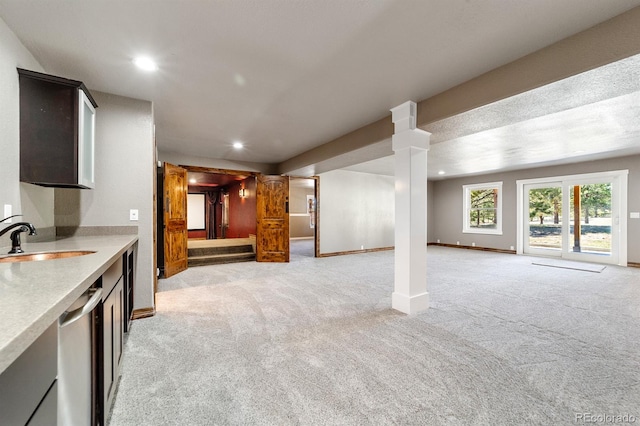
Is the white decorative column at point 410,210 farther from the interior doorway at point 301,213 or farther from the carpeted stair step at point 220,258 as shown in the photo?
the interior doorway at point 301,213

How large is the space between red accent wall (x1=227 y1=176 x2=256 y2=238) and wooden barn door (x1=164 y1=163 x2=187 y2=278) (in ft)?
9.60

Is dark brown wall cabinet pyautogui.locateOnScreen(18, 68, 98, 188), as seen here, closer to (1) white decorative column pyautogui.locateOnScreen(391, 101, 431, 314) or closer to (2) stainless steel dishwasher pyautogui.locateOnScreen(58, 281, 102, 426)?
(2) stainless steel dishwasher pyautogui.locateOnScreen(58, 281, 102, 426)

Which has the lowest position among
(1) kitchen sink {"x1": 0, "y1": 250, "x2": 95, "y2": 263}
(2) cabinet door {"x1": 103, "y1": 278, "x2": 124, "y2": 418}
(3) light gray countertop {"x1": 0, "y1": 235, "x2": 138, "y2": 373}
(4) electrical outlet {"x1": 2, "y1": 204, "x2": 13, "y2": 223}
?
(2) cabinet door {"x1": 103, "y1": 278, "x2": 124, "y2": 418}

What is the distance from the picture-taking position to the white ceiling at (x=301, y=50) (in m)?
1.70

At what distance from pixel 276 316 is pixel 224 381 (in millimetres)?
1157

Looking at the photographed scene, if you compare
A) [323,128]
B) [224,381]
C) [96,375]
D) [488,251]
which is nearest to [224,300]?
[224,381]

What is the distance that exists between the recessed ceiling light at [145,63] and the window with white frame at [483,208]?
8798mm

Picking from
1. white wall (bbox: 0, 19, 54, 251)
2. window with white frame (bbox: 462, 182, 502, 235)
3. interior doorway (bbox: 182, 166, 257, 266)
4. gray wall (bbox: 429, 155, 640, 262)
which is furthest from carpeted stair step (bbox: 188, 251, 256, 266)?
window with white frame (bbox: 462, 182, 502, 235)

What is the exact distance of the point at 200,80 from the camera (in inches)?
103

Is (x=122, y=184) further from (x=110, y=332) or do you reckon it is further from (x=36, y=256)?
(x=110, y=332)

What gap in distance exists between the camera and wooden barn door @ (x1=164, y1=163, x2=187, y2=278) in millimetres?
4805

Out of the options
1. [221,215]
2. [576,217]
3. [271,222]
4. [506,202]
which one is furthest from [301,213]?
[576,217]

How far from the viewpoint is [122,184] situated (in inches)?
116

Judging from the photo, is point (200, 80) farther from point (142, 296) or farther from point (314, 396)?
point (314, 396)
